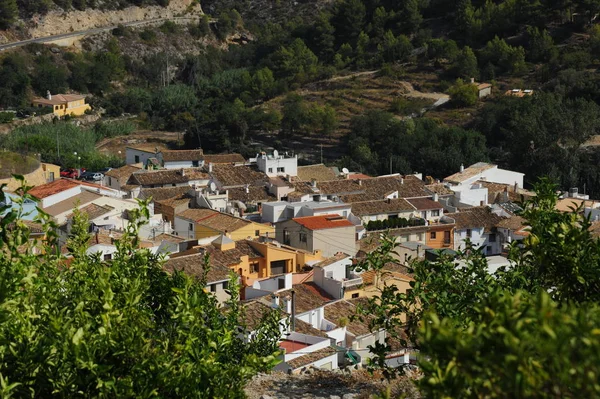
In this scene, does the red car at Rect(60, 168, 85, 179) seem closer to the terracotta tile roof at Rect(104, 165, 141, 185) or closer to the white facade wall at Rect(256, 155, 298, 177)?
the terracotta tile roof at Rect(104, 165, 141, 185)

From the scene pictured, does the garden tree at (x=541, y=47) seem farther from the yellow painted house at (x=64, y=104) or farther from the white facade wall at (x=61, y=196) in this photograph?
the white facade wall at (x=61, y=196)

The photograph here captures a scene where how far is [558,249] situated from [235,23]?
54.9 m

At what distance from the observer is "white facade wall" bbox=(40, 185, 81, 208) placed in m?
20.9

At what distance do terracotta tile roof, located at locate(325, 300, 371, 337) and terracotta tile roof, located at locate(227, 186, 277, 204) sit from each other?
10.2 m

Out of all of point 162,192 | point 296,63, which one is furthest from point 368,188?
point 296,63

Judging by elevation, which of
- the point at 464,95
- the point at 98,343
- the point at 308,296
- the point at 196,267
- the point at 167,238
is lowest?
the point at 464,95

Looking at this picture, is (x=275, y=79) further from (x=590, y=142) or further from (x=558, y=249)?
(x=558, y=249)

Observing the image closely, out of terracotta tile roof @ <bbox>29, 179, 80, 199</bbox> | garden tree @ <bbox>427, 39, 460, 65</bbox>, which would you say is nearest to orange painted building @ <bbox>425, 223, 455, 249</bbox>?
terracotta tile roof @ <bbox>29, 179, 80, 199</bbox>

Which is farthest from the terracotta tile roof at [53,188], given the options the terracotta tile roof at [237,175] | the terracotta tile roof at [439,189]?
the terracotta tile roof at [439,189]

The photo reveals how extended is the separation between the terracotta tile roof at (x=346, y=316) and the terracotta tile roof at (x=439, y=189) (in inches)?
460

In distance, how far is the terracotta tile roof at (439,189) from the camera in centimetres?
2550

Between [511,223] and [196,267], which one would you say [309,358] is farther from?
[511,223]

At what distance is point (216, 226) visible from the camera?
20.4 meters

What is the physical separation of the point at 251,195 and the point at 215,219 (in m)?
3.66
